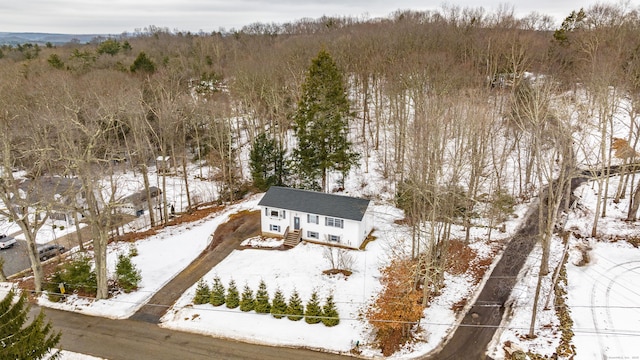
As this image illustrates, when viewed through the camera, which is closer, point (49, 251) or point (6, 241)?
point (49, 251)

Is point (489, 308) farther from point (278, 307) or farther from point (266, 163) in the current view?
point (266, 163)

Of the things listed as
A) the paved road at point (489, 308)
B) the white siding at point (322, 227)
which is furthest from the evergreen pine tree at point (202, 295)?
the paved road at point (489, 308)

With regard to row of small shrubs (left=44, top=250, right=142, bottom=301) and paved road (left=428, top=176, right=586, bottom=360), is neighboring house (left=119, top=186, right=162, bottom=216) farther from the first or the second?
paved road (left=428, top=176, right=586, bottom=360)

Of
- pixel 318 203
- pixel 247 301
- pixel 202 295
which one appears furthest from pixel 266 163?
pixel 247 301

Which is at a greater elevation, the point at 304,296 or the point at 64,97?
the point at 64,97

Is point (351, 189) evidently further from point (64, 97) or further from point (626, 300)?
point (64, 97)

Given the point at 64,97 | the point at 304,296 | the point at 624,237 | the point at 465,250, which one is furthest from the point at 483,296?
the point at 64,97
